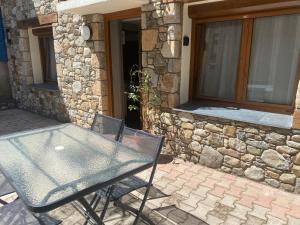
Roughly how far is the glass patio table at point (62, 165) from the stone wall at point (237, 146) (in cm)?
150

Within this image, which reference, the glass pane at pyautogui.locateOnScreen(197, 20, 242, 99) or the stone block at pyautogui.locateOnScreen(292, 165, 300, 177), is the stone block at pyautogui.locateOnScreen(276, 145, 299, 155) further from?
the glass pane at pyautogui.locateOnScreen(197, 20, 242, 99)

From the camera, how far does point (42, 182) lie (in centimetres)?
158

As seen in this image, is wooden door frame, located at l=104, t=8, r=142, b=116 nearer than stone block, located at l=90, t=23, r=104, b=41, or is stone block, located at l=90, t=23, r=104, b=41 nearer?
wooden door frame, located at l=104, t=8, r=142, b=116

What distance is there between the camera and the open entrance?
4754mm

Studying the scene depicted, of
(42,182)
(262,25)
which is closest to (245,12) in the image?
(262,25)

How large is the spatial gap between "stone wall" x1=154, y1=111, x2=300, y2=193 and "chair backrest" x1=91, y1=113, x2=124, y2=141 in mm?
1190

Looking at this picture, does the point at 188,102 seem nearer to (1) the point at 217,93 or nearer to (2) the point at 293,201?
(1) the point at 217,93

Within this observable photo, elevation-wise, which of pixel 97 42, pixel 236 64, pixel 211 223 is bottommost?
pixel 211 223

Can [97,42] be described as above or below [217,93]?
above

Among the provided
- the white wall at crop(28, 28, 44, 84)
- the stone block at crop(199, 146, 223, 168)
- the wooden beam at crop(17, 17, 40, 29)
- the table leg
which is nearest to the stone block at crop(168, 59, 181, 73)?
the stone block at crop(199, 146, 223, 168)

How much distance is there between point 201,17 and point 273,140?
1950 mm

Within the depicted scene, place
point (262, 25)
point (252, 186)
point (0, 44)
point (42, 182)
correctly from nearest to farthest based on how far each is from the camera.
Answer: point (42, 182), point (252, 186), point (262, 25), point (0, 44)

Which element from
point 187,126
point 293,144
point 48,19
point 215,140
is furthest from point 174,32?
point 48,19

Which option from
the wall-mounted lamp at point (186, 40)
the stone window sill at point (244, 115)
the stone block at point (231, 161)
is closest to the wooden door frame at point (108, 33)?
the wall-mounted lamp at point (186, 40)
